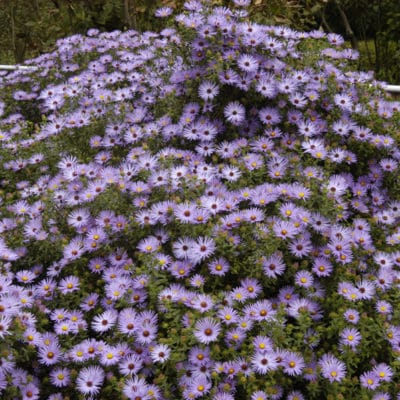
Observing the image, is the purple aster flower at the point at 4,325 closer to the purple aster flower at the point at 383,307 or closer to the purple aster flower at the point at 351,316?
the purple aster flower at the point at 351,316

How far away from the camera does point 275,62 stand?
8.74ft

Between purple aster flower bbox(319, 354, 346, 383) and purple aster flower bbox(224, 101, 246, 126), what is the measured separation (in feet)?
3.93

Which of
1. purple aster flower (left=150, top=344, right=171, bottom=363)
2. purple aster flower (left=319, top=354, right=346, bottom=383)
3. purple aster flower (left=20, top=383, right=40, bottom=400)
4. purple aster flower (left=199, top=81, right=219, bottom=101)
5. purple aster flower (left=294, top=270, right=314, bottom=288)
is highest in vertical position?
purple aster flower (left=199, top=81, right=219, bottom=101)

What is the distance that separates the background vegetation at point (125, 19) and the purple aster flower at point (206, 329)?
305 centimetres

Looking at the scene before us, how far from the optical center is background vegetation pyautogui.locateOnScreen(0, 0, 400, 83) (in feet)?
16.2

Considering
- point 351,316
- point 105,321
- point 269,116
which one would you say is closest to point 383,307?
point 351,316

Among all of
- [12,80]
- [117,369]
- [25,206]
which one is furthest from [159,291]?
[12,80]

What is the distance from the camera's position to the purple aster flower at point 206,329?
172 cm

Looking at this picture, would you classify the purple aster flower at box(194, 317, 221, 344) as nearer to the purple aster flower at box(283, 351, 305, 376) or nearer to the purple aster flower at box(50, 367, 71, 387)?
the purple aster flower at box(283, 351, 305, 376)

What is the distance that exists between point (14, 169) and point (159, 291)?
135cm

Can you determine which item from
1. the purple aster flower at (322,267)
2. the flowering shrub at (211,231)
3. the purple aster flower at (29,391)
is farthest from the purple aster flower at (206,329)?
the purple aster flower at (29,391)

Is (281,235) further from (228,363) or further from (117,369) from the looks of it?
A: (117,369)

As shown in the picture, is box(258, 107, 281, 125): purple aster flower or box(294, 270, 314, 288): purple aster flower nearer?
box(294, 270, 314, 288): purple aster flower

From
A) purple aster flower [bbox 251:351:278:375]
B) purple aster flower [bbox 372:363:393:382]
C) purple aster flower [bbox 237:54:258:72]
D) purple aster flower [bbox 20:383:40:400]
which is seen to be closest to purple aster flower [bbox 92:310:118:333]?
purple aster flower [bbox 20:383:40:400]
